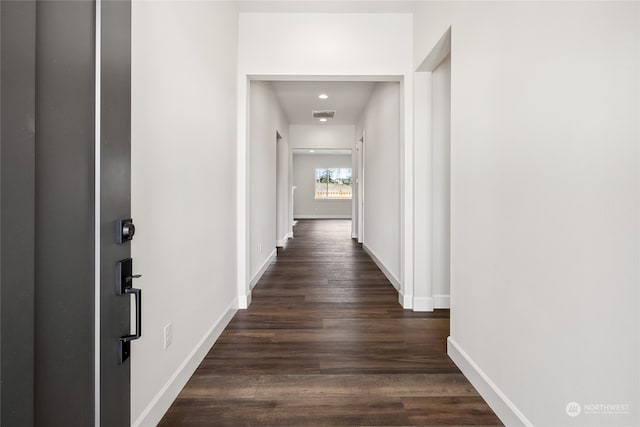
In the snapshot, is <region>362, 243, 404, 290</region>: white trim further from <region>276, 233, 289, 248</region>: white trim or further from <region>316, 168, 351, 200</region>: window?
<region>316, 168, 351, 200</region>: window

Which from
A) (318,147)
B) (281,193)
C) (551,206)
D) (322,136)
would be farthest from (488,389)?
(322,136)

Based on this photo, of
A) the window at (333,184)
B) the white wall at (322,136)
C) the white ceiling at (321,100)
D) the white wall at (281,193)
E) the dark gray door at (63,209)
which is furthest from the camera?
the window at (333,184)

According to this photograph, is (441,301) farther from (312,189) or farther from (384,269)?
(312,189)

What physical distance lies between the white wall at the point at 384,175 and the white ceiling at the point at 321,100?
0.75 feet

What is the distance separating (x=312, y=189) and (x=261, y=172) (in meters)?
9.90

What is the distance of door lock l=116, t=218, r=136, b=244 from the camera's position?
940mm

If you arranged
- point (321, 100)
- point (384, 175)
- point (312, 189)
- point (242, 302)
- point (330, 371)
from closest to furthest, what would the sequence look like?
point (330, 371)
point (242, 302)
point (384, 175)
point (321, 100)
point (312, 189)

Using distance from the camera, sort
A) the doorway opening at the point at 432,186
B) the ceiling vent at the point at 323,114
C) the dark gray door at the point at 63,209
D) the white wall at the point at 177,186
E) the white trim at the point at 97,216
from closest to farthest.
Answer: the dark gray door at the point at 63,209, the white trim at the point at 97,216, the white wall at the point at 177,186, the doorway opening at the point at 432,186, the ceiling vent at the point at 323,114

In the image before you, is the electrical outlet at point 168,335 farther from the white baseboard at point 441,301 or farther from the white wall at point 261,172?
the white baseboard at point 441,301

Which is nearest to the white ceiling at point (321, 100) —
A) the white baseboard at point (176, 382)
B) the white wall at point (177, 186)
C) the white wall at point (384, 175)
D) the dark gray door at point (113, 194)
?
the white wall at point (384, 175)

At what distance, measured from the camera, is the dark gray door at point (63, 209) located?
64 cm

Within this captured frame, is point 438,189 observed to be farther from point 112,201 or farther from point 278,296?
point 112,201

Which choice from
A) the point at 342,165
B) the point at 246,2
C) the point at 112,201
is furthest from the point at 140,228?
the point at 342,165

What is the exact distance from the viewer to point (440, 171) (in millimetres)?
3045
